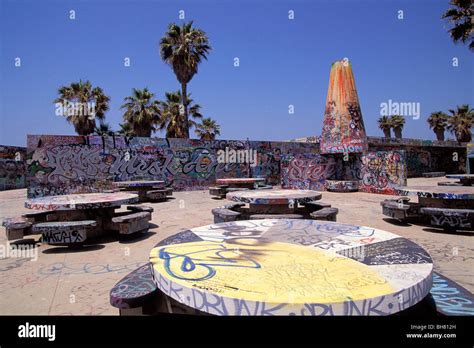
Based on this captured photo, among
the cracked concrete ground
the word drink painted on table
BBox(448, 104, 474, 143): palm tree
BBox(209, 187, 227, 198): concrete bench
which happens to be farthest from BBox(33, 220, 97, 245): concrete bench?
BBox(448, 104, 474, 143): palm tree

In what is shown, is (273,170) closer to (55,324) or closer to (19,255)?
(19,255)

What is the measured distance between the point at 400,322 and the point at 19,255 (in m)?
6.41

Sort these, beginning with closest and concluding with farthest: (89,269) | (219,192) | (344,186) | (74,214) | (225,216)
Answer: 1. (89,269)
2. (225,216)
3. (74,214)
4. (219,192)
5. (344,186)

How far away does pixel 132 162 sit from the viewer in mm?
18531

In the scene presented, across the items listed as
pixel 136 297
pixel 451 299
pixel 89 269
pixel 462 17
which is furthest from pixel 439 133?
pixel 136 297

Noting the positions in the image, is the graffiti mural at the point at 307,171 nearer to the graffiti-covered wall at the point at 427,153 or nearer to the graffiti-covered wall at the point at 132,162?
the graffiti-covered wall at the point at 132,162

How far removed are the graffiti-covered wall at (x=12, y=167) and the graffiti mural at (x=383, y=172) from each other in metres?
24.2

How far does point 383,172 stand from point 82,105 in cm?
2374

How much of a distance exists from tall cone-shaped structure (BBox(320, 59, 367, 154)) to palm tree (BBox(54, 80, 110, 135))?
19.3 m

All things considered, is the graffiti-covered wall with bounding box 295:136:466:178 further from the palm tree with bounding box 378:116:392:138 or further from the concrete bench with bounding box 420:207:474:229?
the concrete bench with bounding box 420:207:474:229

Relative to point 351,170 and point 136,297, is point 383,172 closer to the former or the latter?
point 351,170

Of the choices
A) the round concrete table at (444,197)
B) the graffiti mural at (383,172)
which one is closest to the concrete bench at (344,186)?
the graffiti mural at (383,172)

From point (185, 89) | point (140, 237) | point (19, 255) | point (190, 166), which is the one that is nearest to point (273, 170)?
point (190, 166)

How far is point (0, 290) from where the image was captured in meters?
4.00
